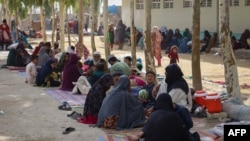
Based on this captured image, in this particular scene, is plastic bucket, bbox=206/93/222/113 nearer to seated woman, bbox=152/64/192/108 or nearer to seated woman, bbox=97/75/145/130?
seated woman, bbox=152/64/192/108

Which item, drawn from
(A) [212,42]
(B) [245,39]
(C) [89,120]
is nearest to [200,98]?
(C) [89,120]

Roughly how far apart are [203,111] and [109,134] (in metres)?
1.71

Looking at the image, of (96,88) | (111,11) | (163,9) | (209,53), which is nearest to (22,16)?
(163,9)

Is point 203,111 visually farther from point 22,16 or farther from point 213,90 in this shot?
point 22,16

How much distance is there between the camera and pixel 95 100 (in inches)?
272

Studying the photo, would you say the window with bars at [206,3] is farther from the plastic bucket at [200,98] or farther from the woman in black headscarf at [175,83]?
the woman in black headscarf at [175,83]

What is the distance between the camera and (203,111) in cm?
701

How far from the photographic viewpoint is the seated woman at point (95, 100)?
270 inches

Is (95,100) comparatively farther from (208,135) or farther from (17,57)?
(17,57)

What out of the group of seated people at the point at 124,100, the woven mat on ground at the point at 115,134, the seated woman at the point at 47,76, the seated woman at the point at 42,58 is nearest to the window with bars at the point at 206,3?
the seated woman at the point at 42,58

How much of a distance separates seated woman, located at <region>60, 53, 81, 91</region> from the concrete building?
10.4 metres

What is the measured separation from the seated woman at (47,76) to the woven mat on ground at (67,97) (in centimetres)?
53

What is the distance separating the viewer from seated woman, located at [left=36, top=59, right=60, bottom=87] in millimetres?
10258

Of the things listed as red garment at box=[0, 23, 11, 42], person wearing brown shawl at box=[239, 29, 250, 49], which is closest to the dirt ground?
person wearing brown shawl at box=[239, 29, 250, 49]
